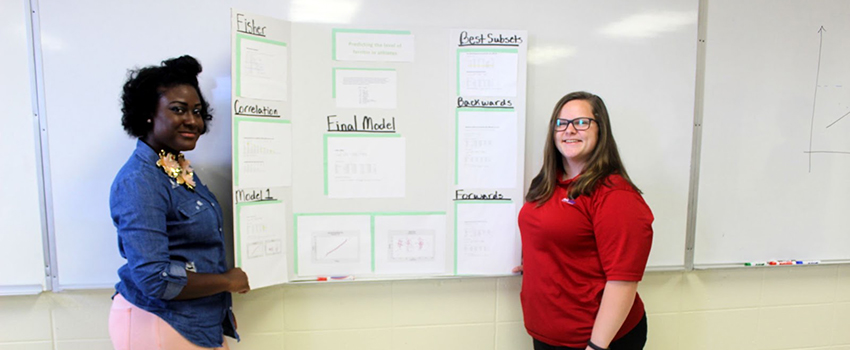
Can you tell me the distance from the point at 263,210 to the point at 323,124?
1.18 feet

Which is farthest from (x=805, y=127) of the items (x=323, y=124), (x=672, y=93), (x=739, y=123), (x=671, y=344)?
(x=323, y=124)

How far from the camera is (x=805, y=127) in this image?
157 cm

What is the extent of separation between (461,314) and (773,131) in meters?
1.46

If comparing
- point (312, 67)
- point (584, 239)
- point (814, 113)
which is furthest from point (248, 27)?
point (814, 113)

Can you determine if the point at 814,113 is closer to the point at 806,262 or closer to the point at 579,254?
the point at 806,262

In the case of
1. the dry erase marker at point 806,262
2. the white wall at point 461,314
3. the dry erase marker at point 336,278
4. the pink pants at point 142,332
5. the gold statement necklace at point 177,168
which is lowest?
the white wall at point 461,314

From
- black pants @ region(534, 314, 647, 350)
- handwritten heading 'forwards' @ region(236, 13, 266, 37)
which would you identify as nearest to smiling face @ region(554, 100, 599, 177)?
black pants @ region(534, 314, 647, 350)

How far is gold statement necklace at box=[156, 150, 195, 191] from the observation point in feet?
3.48

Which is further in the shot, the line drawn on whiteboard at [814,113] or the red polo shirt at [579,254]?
the line drawn on whiteboard at [814,113]

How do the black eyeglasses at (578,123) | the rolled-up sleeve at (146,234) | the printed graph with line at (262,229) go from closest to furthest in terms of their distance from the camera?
the rolled-up sleeve at (146,234) < the black eyeglasses at (578,123) < the printed graph with line at (262,229)

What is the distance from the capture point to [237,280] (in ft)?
3.94

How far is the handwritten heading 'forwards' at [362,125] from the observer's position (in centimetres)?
137

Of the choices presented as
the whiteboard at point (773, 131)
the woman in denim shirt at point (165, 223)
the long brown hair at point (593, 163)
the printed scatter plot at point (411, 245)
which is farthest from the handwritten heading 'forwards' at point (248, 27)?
the whiteboard at point (773, 131)

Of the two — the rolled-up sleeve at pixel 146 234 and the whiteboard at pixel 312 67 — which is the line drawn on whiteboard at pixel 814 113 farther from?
the rolled-up sleeve at pixel 146 234
